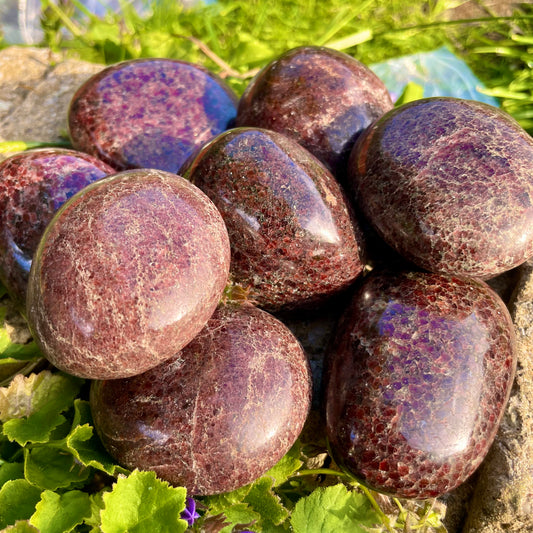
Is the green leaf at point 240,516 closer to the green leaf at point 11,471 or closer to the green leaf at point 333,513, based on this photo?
the green leaf at point 333,513

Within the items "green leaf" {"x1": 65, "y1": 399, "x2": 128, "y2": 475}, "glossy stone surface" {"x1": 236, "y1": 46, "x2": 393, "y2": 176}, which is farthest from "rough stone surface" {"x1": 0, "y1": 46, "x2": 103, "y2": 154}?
"green leaf" {"x1": 65, "y1": 399, "x2": 128, "y2": 475}

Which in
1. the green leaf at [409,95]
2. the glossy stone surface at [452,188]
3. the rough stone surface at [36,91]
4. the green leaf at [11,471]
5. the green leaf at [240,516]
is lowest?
the green leaf at [11,471]

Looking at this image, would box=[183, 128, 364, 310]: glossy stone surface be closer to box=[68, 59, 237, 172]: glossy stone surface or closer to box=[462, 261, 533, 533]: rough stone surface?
box=[68, 59, 237, 172]: glossy stone surface

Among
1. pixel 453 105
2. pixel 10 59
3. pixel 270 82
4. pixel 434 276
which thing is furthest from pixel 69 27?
pixel 434 276

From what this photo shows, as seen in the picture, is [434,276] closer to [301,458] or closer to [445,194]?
[445,194]

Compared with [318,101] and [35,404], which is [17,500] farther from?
[318,101]

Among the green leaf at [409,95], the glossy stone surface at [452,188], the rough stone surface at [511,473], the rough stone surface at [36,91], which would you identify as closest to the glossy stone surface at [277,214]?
the glossy stone surface at [452,188]
